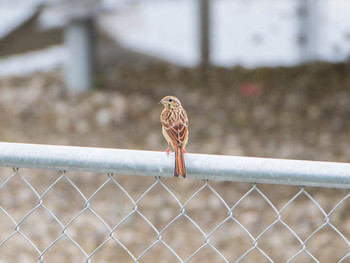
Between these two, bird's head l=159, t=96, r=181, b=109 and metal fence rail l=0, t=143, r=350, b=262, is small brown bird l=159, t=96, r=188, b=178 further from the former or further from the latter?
metal fence rail l=0, t=143, r=350, b=262

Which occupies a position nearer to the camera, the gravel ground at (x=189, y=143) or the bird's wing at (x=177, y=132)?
the bird's wing at (x=177, y=132)

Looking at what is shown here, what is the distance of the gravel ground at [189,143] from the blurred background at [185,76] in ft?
0.08

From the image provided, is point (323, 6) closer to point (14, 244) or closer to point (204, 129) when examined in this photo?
point (204, 129)

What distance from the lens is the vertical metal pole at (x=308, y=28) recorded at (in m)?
7.67

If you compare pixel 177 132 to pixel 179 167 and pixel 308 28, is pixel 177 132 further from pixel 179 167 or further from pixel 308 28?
pixel 308 28

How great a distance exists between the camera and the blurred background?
6.36 metres

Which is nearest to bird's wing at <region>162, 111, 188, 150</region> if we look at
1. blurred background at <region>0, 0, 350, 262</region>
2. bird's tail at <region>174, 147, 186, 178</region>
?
bird's tail at <region>174, 147, 186, 178</region>

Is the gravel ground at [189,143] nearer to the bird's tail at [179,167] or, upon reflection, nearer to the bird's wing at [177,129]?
the bird's wing at [177,129]

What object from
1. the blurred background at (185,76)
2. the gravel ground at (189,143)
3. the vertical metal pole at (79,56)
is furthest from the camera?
the vertical metal pole at (79,56)

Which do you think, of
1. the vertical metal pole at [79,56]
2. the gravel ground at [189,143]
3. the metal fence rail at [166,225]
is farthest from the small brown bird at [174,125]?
Result: the vertical metal pole at [79,56]

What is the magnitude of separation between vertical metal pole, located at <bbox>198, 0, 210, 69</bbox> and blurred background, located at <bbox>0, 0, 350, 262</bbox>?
0.01 meters

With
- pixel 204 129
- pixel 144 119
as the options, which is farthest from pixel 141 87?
pixel 204 129

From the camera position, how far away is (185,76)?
7.87 m

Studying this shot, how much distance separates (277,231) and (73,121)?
2.87 meters
